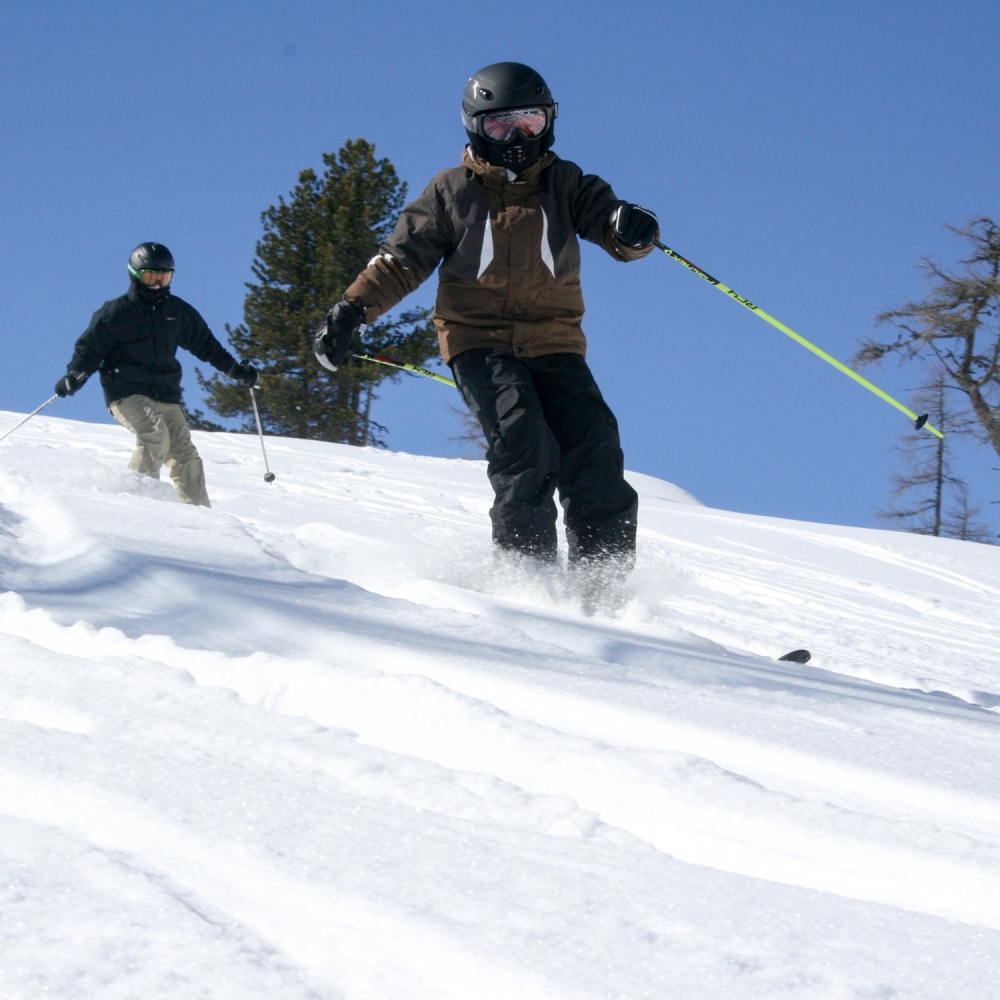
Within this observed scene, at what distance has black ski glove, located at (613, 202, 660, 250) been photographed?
3.71m

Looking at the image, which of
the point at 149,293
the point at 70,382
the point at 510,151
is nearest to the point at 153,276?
the point at 149,293

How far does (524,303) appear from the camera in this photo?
372 centimetres

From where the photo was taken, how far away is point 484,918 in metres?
1.13

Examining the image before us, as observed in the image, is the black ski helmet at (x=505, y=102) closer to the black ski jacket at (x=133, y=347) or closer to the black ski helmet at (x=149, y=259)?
the black ski helmet at (x=149, y=259)

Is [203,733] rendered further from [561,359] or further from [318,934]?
[561,359]

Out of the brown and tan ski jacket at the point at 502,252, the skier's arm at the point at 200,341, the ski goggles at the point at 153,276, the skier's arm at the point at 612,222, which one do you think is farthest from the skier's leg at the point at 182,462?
the skier's arm at the point at 612,222

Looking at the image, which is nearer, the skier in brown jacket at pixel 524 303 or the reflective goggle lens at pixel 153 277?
the skier in brown jacket at pixel 524 303

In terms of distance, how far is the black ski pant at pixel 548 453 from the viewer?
358 cm

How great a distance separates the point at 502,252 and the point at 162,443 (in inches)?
146

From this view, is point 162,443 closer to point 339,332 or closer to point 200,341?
point 200,341

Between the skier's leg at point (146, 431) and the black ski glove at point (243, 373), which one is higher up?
the black ski glove at point (243, 373)

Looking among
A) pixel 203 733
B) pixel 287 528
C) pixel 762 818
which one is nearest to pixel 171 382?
pixel 287 528

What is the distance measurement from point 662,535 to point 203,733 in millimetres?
7302

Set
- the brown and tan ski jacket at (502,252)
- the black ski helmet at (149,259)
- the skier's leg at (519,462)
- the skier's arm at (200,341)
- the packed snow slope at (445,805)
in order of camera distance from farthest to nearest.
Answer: the skier's arm at (200,341)
the black ski helmet at (149,259)
the brown and tan ski jacket at (502,252)
the skier's leg at (519,462)
the packed snow slope at (445,805)
